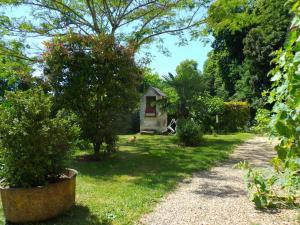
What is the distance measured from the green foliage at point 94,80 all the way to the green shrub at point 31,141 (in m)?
4.10

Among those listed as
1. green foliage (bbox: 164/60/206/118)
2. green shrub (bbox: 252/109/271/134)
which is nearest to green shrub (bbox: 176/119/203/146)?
green foliage (bbox: 164/60/206/118)

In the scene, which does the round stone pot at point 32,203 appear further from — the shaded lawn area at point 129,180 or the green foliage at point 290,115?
the green foliage at point 290,115

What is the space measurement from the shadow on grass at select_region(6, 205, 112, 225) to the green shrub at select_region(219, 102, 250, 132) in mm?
16208

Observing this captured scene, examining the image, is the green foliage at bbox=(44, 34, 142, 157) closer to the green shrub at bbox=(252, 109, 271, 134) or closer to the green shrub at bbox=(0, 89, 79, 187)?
the green shrub at bbox=(252, 109, 271, 134)

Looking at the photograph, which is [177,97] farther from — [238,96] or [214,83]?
[214,83]

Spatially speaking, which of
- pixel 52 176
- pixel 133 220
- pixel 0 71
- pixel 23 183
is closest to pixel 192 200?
pixel 133 220

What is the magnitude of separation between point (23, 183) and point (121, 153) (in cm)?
647

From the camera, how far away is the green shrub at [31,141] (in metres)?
4.73

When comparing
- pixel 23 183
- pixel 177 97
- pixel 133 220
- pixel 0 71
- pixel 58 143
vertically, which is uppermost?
pixel 0 71

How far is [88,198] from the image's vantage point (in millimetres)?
5840

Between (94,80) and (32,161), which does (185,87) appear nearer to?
(94,80)

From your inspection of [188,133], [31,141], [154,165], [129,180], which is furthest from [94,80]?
→ [188,133]

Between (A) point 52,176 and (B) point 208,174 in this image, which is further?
(B) point 208,174

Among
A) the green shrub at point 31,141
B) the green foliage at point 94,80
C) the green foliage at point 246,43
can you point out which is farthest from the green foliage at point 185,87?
the green shrub at point 31,141
